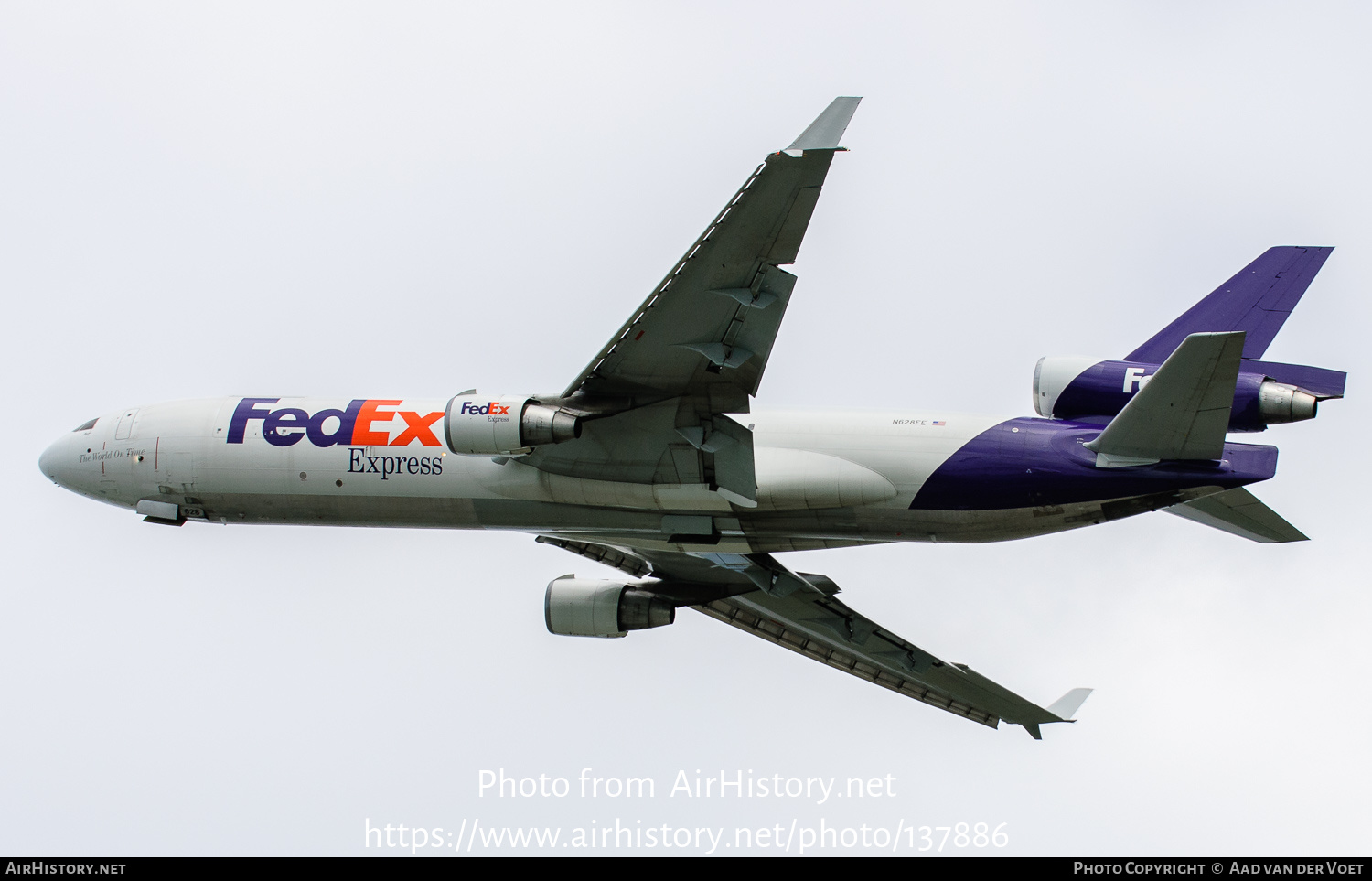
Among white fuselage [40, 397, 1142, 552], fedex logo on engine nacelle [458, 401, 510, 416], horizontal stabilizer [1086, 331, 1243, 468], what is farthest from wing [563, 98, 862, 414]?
horizontal stabilizer [1086, 331, 1243, 468]

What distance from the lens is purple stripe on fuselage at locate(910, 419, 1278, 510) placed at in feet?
77.6

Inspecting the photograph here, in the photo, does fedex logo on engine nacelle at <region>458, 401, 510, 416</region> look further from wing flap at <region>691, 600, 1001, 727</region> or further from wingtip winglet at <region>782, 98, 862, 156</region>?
wing flap at <region>691, 600, 1001, 727</region>

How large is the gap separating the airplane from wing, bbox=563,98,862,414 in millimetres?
34

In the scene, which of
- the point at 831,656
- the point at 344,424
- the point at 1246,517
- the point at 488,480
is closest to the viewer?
the point at 1246,517

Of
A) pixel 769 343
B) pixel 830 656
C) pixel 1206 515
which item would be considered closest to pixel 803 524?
pixel 769 343

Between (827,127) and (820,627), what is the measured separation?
50.1 ft

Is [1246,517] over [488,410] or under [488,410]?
under


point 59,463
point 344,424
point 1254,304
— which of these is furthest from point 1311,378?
point 59,463

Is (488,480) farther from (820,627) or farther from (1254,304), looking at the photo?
(1254,304)

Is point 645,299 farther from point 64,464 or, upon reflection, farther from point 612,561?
point 64,464

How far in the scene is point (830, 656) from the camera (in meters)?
35.2

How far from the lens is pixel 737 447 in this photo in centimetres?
2422

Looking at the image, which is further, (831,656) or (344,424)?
(831,656)

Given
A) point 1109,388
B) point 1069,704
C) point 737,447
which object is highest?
point 1109,388
